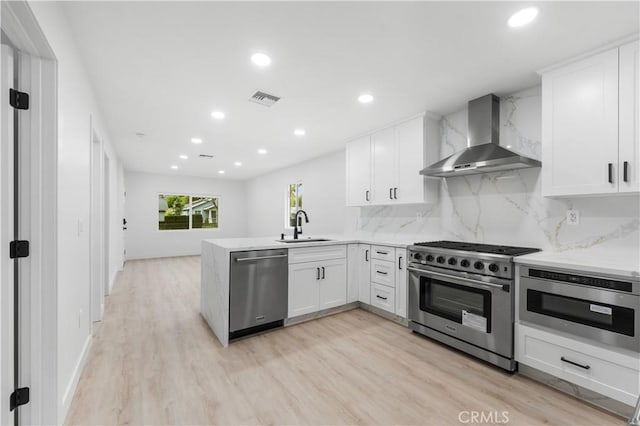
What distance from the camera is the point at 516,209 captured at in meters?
2.81

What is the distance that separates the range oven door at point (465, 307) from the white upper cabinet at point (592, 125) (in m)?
0.98

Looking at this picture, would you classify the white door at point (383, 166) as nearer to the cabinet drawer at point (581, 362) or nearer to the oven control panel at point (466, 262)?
the oven control panel at point (466, 262)

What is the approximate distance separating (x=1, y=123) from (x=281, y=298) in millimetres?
2468

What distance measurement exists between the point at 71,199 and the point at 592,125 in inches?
150

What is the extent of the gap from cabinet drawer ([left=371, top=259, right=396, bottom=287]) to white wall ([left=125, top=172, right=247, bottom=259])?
632cm

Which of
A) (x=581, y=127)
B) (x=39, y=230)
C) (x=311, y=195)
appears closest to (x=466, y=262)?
(x=581, y=127)

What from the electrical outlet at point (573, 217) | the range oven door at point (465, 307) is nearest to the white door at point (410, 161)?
the range oven door at point (465, 307)

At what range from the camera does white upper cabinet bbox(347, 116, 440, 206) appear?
336 cm

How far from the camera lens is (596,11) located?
5.57 feet

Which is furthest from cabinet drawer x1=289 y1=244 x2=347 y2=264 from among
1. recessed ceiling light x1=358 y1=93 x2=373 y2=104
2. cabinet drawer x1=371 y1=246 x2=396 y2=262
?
recessed ceiling light x1=358 y1=93 x2=373 y2=104

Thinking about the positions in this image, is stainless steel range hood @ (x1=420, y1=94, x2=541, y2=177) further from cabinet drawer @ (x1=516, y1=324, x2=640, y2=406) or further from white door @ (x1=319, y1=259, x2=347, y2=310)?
white door @ (x1=319, y1=259, x2=347, y2=310)

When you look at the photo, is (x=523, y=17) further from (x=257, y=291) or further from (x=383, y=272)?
(x=257, y=291)

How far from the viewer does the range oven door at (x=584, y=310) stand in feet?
5.72

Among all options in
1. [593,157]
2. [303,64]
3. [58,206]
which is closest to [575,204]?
[593,157]
